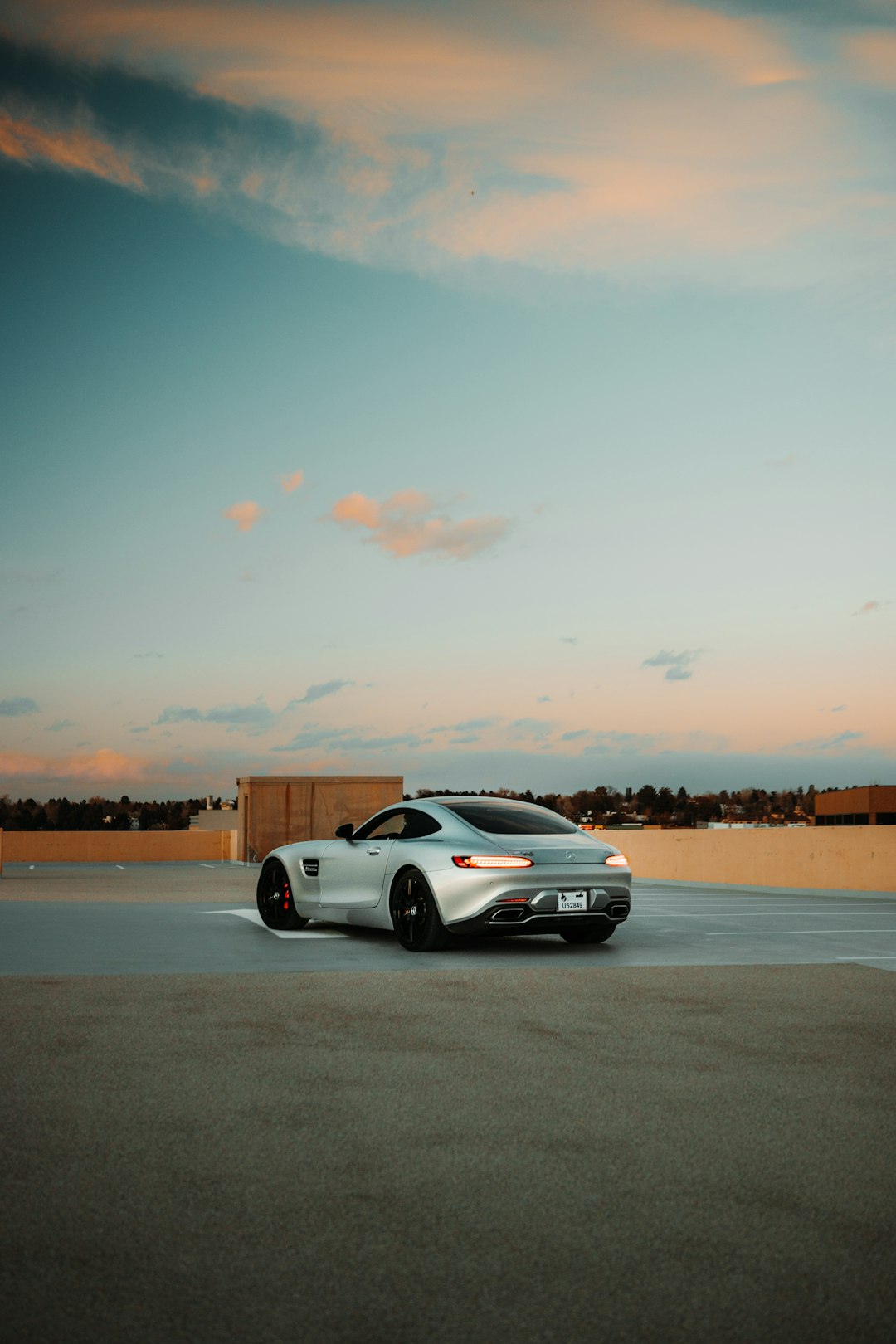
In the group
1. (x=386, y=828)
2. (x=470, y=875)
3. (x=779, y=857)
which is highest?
(x=386, y=828)

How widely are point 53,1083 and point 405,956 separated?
5645 millimetres

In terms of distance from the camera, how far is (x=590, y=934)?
13047mm

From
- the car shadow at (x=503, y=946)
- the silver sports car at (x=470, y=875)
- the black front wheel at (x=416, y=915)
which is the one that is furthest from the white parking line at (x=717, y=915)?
the black front wheel at (x=416, y=915)

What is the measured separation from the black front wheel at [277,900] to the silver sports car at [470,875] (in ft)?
1.67

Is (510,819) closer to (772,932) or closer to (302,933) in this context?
(302,933)

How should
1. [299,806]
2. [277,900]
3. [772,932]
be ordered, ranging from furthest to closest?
[299,806]
[772,932]
[277,900]

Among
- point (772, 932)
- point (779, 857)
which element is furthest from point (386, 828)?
point (779, 857)

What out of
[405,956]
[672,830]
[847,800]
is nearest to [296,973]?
[405,956]

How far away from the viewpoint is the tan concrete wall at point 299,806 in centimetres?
3884

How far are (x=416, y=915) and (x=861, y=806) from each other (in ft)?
303

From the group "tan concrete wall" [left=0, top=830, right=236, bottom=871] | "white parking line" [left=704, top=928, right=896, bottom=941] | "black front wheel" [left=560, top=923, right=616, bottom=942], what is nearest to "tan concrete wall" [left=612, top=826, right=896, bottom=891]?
"white parking line" [left=704, top=928, right=896, bottom=941]

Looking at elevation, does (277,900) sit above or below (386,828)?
below

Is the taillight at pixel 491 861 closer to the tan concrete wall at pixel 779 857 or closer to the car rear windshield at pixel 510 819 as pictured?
the car rear windshield at pixel 510 819

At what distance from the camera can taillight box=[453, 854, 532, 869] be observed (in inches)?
450
